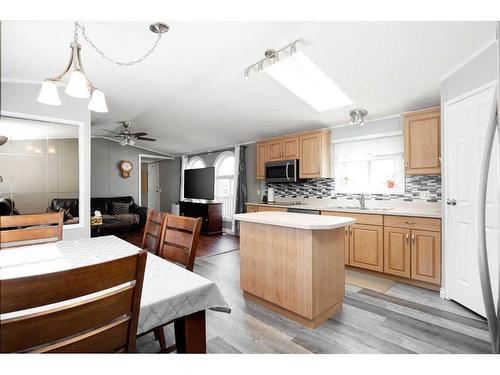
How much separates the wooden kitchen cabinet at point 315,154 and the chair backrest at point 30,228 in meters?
3.02

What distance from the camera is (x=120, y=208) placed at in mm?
5301

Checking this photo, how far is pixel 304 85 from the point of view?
2.86m

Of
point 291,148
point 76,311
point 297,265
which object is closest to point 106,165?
point 291,148

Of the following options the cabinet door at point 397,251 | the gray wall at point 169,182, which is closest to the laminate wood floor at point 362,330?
the cabinet door at point 397,251

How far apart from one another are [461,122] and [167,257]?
2.47 metres

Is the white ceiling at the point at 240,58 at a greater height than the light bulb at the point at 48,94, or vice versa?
the white ceiling at the point at 240,58

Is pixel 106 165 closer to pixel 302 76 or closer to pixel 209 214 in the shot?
pixel 209 214

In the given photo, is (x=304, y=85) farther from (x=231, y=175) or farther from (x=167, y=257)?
(x=231, y=175)

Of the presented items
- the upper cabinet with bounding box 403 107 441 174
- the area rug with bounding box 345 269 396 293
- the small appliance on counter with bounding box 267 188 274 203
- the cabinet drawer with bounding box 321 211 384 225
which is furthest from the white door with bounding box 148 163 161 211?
the upper cabinet with bounding box 403 107 441 174

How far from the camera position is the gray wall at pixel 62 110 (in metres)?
1.16

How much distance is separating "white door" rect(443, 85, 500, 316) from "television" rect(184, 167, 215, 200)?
4236 millimetres

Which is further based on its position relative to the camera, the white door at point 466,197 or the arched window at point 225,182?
the arched window at point 225,182

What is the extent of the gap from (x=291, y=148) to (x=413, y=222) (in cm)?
201

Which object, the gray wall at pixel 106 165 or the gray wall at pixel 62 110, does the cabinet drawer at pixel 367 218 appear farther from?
the gray wall at pixel 106 165
